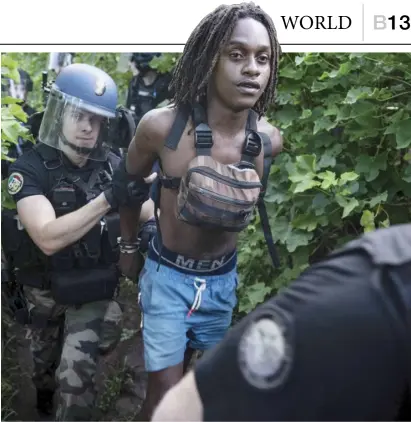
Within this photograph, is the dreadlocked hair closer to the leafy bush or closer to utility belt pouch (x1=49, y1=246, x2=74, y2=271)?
the leafy bush

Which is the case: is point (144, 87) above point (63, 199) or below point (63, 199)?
above

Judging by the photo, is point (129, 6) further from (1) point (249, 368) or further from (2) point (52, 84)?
(1) point (249, 368)

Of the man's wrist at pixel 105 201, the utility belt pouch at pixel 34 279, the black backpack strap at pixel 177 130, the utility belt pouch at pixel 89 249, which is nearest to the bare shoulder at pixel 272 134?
the black backpack strap at pixel 177 130

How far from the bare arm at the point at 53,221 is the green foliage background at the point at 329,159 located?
0.71 ft

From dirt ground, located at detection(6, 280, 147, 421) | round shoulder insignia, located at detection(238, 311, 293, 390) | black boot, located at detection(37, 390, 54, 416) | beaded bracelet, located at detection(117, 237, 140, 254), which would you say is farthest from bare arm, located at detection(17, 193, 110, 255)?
round shoulder insignia, located at detection(238, 311, 293, 390)

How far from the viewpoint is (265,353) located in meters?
0.58

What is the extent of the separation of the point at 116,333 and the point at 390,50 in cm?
128

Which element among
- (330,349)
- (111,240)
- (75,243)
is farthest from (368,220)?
(330,349)

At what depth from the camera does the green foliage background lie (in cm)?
196

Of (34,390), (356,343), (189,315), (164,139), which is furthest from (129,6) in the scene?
(356,343)

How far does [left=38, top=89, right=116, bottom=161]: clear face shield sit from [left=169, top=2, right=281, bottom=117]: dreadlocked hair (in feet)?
1.55

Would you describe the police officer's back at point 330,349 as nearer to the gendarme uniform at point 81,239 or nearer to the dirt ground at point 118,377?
the gendarme uniform at point 81,239

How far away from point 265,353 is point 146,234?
1561 mm

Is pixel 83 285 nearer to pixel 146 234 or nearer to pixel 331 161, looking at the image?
pixel 146 234
